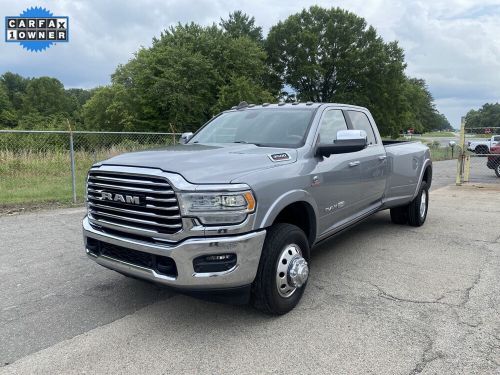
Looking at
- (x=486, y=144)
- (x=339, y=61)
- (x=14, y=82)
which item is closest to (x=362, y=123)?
(x=486, y=144)

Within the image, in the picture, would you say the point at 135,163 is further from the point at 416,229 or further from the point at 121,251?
the point at 416,229

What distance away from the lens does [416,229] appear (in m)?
7.02

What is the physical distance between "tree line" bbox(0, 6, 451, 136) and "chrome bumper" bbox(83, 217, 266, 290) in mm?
30513

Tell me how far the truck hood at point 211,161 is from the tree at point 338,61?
44.4 m

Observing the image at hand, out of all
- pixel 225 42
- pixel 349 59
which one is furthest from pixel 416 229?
pixel 349 59

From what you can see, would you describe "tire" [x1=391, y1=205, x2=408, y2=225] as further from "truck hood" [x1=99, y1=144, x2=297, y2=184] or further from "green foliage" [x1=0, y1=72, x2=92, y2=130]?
"green foliage" [x1=0, y1=72, x2=92, y2=130]

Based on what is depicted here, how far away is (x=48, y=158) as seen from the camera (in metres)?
10.3

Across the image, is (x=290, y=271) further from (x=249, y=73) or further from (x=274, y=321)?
(x=249, y=73)

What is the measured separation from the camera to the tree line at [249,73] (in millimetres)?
34781

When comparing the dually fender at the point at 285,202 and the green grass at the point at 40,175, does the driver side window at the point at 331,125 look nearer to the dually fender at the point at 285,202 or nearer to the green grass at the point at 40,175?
the dually fender at the point at 285,202

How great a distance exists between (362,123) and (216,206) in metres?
3.40

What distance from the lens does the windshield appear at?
4.39m

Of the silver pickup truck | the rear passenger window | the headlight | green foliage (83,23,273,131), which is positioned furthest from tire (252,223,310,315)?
green foliage (83,23,273,131)

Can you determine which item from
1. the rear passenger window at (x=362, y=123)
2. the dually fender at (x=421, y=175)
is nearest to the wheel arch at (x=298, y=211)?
the rear passenger window at (x=362, y=123)
